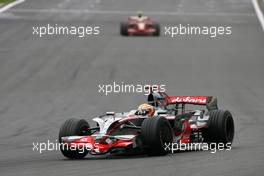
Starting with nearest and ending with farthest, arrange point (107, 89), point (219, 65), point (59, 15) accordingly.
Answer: point (107, 89) < point (219, 65) < point (59, 15)

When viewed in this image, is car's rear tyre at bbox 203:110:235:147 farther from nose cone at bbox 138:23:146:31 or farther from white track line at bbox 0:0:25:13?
white track line at bbox 0:0:25:13

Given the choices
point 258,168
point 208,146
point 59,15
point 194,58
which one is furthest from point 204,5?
point 258,168

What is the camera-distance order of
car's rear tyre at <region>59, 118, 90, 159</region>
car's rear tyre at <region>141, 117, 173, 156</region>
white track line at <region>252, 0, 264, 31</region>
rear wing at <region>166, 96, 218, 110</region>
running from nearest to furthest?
1. car's rear tyre at <region>141, 117, 173, 156</region>
2. car's rear tyre at <region>59, 118, 90, 159</region>
3. rear wing at <region>166, 96, 218, 110</region>
4. white track line at <region>252, 0, 264, 31</region>

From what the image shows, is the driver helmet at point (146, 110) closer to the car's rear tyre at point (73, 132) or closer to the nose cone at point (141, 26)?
the car's rear tyre at point (73, 132)

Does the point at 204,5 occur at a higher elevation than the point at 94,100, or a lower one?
higher

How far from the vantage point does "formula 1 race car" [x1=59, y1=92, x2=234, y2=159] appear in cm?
1552

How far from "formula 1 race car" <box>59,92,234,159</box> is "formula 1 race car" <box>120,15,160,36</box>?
26.6 metres

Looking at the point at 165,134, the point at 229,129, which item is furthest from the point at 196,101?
the point at 165,134

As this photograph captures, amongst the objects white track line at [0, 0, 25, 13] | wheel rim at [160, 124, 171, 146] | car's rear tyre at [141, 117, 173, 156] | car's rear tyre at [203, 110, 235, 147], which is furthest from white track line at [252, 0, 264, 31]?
car's rear tyre at [141, 117, 173, 156]

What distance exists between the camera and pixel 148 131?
50.4ft

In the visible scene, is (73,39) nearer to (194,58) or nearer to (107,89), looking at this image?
(194,58)

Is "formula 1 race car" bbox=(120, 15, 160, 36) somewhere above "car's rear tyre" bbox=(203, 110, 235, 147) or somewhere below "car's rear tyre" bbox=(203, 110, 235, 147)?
above

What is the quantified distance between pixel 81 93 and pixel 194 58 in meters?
9.69

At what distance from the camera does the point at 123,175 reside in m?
12.6
